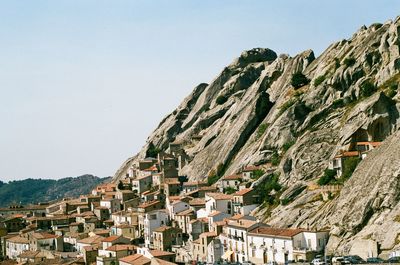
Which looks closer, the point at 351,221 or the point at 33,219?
the point at 351,221

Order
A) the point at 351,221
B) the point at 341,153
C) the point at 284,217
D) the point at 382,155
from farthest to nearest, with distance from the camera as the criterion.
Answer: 1. the point at 341,153
2. the point at 284,217
3. the point at 382,155
4. the point at 351,221

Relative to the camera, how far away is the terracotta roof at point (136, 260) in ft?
282

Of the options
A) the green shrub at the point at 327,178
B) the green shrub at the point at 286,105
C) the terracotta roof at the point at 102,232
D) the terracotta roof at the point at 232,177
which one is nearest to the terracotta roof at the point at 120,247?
the terracotta roof at the point at 102,232

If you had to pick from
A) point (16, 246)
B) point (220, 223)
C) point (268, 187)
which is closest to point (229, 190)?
A: point (268, 187)

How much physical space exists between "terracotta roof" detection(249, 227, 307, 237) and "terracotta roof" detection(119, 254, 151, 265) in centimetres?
1500

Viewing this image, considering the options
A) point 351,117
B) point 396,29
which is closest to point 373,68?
point 396,29

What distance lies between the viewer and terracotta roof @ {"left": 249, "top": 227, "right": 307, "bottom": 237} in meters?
79.4

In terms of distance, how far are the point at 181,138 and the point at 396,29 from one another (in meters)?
69.7

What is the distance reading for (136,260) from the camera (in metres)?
88.2

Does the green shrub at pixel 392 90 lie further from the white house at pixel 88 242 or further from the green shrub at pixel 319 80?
the white house at pixel 88 242

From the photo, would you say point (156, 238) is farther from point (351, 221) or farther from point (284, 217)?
point (351, 221)

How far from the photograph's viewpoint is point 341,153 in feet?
324

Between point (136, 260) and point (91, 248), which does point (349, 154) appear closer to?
point (136, 260)

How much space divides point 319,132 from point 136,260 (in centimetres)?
4012
